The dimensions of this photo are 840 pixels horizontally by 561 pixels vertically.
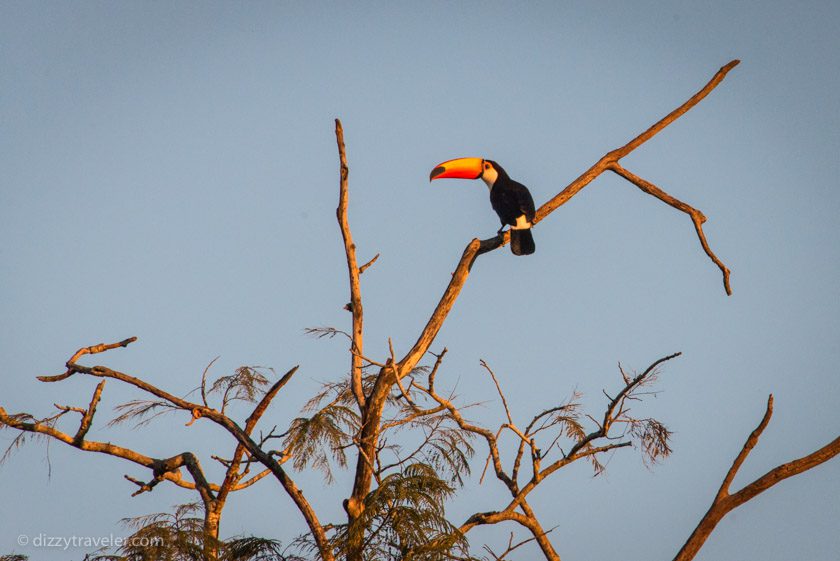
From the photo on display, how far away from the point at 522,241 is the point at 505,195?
40.2 inches

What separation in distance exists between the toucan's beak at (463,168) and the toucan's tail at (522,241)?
3270 mm

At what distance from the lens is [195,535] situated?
774 cm

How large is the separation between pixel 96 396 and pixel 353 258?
2.09 meters

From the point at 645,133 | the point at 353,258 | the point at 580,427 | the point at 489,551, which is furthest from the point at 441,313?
the point at 645,133

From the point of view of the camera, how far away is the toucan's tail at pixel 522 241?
403 inches

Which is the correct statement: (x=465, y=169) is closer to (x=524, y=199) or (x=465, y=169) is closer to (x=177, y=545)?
(x=524, y=199)

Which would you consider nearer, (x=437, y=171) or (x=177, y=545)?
(x=177, y=545)

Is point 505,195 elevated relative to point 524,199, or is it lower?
elevated

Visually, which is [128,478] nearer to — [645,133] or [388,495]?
[388,495]

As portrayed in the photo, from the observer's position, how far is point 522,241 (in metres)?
10.3

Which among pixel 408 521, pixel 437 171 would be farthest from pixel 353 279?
pixel 437 171

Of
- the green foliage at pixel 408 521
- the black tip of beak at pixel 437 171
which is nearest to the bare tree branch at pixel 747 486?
the green foliage at pixel 408 521

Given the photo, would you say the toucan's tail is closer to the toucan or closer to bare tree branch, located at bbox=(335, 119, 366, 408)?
the toucan

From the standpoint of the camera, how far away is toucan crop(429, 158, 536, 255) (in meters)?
10.3
